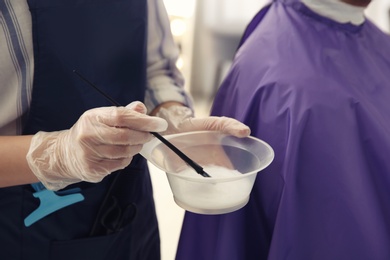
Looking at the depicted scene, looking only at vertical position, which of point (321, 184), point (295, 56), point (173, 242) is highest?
point (295, 56)

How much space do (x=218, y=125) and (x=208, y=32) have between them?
2.94m

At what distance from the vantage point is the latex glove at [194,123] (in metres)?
0.91

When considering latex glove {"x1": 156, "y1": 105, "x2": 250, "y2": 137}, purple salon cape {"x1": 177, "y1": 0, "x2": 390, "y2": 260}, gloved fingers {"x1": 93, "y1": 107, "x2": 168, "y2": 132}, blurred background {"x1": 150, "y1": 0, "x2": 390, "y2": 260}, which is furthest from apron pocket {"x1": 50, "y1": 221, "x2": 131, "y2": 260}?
blurred background {"x1": 150, "y1": 0, "x2": 390, "y2": 260}

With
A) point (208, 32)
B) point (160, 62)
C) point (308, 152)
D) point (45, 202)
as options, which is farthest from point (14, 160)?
point (208, 32)

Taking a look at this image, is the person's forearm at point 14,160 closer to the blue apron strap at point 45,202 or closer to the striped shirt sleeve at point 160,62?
the blue apron strap at point 45,202

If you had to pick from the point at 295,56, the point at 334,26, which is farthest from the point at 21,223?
the point at 334,26

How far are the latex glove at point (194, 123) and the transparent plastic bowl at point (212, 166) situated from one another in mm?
21

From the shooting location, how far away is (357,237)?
3.08 feet

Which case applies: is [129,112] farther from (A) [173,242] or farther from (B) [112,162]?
(A) [173,242]

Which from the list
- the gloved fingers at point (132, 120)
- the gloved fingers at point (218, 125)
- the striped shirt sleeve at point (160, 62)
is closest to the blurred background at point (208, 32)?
the striped shirt sleeve at point (160, 62)

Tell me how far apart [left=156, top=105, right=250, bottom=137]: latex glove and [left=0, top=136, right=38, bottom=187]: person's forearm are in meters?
0.31

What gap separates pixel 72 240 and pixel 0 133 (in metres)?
0.28

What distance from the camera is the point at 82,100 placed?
3.06 ft

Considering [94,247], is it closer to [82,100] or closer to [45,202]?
[45,202]
